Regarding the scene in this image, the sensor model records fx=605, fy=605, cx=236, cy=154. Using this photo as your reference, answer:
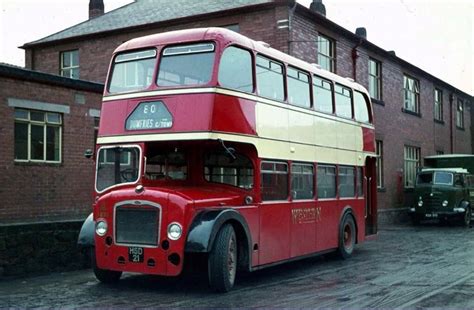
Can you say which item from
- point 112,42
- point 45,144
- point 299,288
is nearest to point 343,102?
point 299,288

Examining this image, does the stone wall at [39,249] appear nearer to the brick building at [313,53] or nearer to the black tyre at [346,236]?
the black tyre at [346,236]

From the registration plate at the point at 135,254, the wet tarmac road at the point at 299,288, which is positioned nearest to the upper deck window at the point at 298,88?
the wet tarmac road at the point at 299,288

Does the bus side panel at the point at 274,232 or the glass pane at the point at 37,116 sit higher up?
the glass pane at the point at 37,116

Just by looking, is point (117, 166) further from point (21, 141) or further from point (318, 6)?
point (318, 6)

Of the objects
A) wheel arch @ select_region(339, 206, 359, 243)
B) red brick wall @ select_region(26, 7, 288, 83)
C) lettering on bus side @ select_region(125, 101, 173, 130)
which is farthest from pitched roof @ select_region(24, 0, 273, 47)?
lettering on bus side @ select_region(125, 101, 173, 130)

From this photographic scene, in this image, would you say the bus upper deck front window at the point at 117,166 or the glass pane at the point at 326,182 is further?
the glass pane at the point at 326,182

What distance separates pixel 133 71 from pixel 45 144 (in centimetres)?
588

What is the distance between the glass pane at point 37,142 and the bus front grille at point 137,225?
6.33 meters

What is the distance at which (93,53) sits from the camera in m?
24.1

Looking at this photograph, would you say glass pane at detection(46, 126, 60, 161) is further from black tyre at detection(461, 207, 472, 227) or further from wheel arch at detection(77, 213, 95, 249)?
black tyre at detection(461, 207, 472, 227)

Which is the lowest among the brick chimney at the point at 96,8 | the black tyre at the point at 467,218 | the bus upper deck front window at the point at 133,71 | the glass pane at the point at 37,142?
the black tyre at the point at 467,218

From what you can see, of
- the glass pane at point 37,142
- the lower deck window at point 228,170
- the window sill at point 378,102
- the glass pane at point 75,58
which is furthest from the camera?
the window sill at point 378,102

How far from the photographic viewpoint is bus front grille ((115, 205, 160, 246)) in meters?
8.99

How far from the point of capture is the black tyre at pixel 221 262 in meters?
8.89
